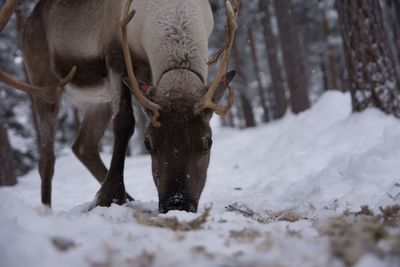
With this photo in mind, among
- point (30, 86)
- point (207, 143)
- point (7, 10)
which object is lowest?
point (207, 143)

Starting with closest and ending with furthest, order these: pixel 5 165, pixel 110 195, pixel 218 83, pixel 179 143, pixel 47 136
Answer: pixel 179 143 → pixel 218 83 → pixel 110 195 → pixel 47 136 → pixel 5 165

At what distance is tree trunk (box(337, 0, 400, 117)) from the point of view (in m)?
6.19

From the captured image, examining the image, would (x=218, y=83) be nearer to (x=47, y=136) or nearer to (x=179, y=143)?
(x=179, y=143)

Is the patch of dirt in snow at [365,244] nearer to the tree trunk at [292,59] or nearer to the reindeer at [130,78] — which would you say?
the reindeer at [130,78]

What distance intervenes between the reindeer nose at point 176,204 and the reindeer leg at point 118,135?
2.84ft

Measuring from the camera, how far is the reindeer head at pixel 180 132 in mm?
3240

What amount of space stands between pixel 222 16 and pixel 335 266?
18.7m

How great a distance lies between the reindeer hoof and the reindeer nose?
82 centimetres

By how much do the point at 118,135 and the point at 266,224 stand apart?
2133 millimetres

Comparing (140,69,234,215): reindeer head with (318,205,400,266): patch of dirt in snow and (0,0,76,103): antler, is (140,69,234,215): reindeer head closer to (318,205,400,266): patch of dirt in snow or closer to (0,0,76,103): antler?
(0,0,76,103): antler

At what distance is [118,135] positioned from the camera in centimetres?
414

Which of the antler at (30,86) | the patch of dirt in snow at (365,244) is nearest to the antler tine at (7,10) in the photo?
the antler at (30,86)

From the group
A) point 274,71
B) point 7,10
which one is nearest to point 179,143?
point 7,10

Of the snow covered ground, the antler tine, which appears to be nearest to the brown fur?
the snow covered ground
